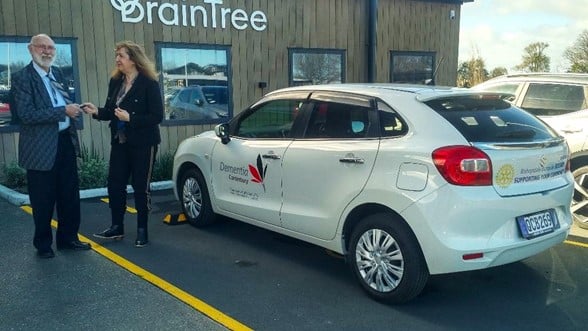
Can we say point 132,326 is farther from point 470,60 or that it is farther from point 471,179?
point 470,60

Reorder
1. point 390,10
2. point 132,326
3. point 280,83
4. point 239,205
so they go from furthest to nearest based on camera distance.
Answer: point 390,10 < point 280,83 < point 239,205 < point 132,326

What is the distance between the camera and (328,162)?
422 centimetres

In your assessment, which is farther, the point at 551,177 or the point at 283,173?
the point at 283,173

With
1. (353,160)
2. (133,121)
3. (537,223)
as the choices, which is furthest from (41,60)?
(537,223)

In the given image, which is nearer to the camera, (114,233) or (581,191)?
(114,233)

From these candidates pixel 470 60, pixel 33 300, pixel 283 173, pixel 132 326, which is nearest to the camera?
pixel 132 326

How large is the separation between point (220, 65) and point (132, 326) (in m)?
7.07

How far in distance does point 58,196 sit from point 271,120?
2.13 meters

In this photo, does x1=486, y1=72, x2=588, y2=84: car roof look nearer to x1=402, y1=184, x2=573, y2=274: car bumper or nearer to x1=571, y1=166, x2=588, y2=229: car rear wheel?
x1=571, y1=166, x2=588, y2=229: car rear wheel

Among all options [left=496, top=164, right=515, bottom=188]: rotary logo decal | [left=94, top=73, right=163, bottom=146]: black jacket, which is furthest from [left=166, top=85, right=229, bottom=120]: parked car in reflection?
[left=496, top=164, right=515, bottom=188]: rotary logo decal

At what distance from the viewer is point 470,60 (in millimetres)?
20078

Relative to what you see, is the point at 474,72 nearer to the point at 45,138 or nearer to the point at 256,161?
the point at 256,161

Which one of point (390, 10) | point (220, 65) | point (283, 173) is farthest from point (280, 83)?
point (283, 173)

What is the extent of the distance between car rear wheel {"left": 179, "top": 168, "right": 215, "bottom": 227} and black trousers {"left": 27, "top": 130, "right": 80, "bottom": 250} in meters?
1.20
